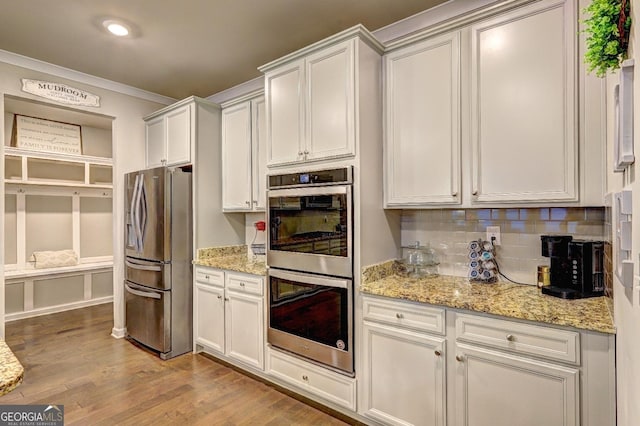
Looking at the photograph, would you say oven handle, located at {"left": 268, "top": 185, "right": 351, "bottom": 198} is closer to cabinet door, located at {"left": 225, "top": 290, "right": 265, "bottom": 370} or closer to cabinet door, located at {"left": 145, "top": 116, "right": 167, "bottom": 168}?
cabinet door, located at {"left": 225, "top": 290, "right": 265, "bottom": 370}

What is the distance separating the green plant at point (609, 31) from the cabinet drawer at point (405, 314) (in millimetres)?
1292

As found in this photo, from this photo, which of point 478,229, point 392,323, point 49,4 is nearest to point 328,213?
point 392,323

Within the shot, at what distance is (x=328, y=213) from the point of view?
2.27m

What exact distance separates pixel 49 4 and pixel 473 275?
3.34 meters

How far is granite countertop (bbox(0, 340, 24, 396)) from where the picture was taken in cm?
94

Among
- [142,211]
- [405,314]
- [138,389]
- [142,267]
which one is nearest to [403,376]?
[405,314]

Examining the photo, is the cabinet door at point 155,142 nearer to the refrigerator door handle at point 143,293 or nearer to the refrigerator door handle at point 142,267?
the refrigerator door handle at point 142,267

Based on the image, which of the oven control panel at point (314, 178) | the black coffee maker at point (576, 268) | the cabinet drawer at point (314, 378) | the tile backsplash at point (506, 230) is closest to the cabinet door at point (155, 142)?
the oven control panel at point (314, 178)

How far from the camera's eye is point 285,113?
2562 mm

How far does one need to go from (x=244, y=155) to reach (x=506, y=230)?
2305mm

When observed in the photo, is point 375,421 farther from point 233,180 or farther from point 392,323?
point 233,180

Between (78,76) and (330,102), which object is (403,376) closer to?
(330,102)

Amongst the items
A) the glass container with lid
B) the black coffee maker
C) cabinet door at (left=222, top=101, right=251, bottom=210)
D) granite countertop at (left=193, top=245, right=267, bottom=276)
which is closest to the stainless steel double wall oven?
granite countertop at (left=193, top=245, right=267, bottom=276)

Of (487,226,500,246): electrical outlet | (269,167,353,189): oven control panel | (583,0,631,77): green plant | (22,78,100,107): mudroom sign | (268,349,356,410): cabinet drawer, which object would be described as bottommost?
(268,349,356,410): cabinet drawer
